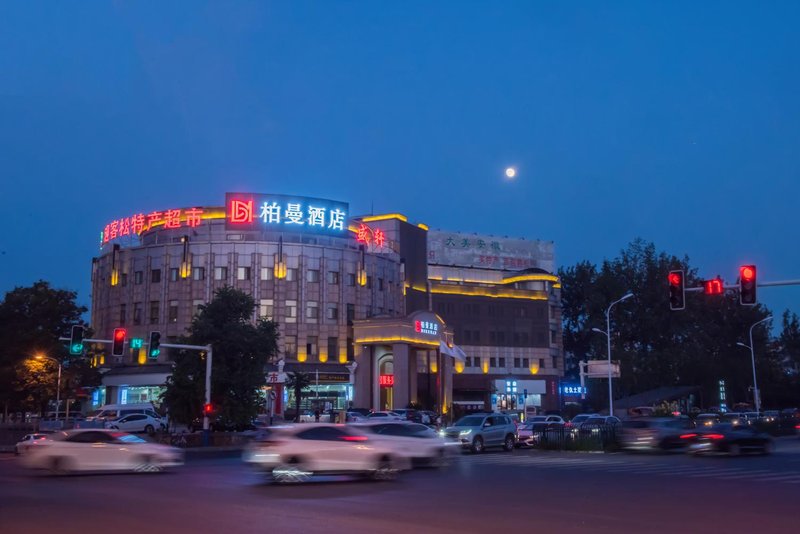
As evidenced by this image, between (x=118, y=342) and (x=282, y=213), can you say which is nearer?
(x=118, y=342)

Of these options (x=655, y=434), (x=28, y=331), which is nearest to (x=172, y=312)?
(x=28, y=331)

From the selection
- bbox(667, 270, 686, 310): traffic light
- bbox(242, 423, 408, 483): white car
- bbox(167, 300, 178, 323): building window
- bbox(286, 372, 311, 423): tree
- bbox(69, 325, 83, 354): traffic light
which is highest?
bbox(167, 300, 178, 323): building window

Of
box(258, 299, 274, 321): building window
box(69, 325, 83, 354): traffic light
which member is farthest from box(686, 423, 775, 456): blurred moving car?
box(258, 299, 274, 321): building window

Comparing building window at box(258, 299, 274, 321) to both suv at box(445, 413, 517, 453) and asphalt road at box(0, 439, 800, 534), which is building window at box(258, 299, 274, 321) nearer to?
suv at box(445, 413, 517, 453)

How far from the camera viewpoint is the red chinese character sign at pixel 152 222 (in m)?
78.8

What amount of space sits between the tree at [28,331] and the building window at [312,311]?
25.6 m

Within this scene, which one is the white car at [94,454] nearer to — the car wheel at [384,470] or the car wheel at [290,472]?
the car wheel at [290,472]

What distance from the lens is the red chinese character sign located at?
78750 mm

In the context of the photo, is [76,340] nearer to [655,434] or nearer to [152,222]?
[655,434]

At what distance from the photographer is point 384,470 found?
68.0 ft

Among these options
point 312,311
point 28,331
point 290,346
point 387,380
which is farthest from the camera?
point 312,311

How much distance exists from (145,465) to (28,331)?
31.4 meters

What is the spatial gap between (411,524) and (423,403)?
67101 mm

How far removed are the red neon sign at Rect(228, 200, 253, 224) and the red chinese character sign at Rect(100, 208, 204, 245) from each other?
4.91 metres
